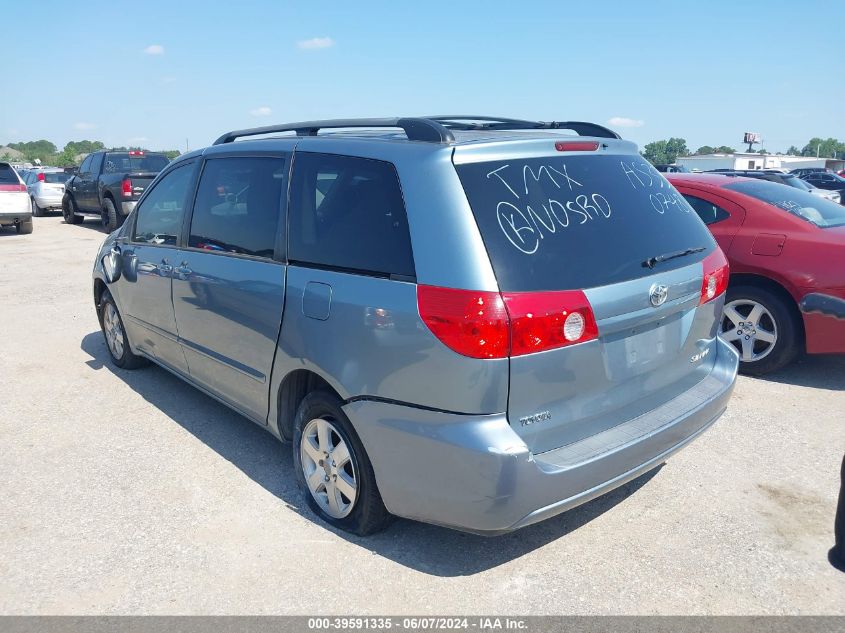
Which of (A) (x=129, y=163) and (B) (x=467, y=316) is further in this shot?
(A) (x=129, y=163)

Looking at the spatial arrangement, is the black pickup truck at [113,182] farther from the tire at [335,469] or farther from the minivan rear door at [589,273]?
the minivan rear door at [589,273]

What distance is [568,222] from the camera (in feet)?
9.29

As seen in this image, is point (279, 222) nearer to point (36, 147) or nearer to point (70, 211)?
point (70, 211)

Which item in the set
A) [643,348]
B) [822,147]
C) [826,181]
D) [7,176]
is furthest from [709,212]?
[822,147]

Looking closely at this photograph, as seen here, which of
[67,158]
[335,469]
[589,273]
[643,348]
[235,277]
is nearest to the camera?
[589,273]

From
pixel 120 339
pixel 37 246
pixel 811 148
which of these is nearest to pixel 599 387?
pixel 120 339

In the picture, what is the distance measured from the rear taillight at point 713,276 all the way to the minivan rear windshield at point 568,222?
0.12m

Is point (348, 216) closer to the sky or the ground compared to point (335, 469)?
closer to the sky

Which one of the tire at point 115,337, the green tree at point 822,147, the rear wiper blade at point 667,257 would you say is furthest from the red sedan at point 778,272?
the green tree at point 822,147

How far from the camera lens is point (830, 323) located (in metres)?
4.98

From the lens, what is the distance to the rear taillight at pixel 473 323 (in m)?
2.53

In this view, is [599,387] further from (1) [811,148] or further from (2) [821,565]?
(1) [811,148]

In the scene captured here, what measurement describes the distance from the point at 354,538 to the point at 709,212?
4.12m

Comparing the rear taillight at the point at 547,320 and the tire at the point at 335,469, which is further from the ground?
the rear taillight at the point at 547,320
